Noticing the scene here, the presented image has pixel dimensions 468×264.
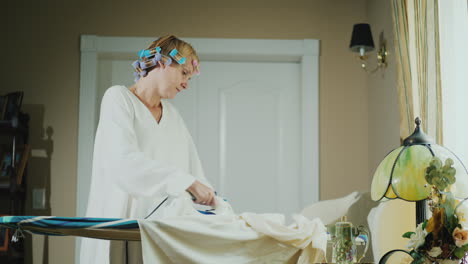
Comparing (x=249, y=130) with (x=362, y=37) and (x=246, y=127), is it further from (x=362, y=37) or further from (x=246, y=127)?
(x=362, y=37)

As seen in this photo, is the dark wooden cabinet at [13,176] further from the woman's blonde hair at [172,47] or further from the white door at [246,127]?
the woman's blonde hair at [172,47]

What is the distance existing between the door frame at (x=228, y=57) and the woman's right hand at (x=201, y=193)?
6.56 ft

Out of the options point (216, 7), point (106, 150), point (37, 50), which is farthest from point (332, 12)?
point (106, 150)

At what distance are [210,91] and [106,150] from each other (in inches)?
81.5

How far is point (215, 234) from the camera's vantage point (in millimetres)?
1594

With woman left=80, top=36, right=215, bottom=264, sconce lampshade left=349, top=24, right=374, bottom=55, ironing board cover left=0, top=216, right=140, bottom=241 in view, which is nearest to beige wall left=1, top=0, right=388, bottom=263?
sconce lampshade left=349, top=24, right=374, bottom=55

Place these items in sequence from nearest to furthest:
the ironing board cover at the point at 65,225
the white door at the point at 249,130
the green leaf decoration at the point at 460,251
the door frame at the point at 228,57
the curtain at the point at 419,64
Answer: the green leaf decoration at the point at 460,251 < the ironing board cover at the point at 65,225 < the curtain at the point at 419,64 < the door frame at the point at 228,57 < the white door at the point at 249,130

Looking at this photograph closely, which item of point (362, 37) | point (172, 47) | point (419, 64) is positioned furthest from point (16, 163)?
point (419, 64)

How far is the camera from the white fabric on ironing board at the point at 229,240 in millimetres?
1563

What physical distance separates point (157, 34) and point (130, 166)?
2.17 metres

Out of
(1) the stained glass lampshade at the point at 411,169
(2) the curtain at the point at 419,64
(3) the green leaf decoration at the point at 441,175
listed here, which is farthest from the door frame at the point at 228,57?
(3) the green leaf decoration at the point at 441,175

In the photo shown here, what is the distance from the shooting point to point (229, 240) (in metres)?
1.61

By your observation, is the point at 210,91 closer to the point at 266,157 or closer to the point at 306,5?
the point at 266,157

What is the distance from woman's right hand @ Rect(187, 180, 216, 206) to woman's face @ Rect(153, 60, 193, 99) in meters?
0.38
